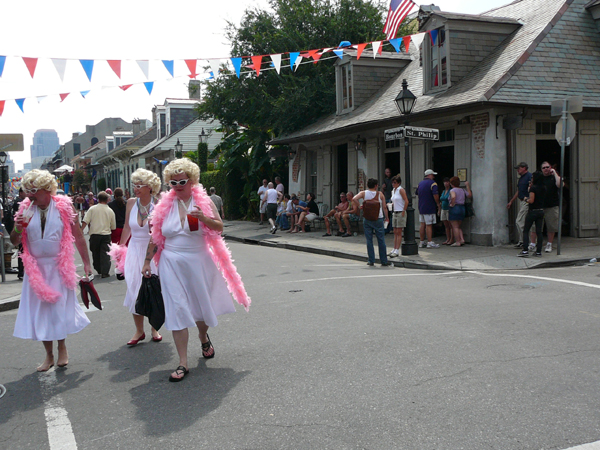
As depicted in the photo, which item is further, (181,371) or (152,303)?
(152,303)

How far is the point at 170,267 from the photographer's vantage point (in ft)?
16.8

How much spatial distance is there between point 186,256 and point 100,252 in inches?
283

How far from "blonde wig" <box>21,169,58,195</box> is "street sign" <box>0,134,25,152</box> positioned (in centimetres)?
777

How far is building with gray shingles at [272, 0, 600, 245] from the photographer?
45.3 feet

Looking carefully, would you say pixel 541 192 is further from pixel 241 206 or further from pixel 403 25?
pixel 241 206

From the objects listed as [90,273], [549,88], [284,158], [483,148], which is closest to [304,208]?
[284,158]

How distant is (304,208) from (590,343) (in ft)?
50.8

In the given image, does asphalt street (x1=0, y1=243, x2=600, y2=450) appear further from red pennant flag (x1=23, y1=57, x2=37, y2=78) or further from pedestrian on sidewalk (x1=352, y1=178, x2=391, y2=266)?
red pennant flag (x1=23, y1=57, x2=37, y2=78)

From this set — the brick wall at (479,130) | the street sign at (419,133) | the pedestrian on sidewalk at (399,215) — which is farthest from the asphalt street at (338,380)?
the brick wall at (479,130)

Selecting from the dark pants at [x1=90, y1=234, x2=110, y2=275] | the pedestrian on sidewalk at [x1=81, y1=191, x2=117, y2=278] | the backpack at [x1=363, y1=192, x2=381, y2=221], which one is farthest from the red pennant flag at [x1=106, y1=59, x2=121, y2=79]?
the backpack at [x1=363, y1=192, x2=381, y2=221]

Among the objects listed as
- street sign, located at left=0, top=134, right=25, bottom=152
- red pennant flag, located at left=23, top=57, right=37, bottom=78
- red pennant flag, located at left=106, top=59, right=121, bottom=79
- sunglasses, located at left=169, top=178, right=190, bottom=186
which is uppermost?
red pennant flag, located at left=106, top=59, right=121, bottom=79

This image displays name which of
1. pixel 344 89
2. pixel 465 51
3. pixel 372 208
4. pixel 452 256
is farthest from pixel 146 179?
pixel 344 89

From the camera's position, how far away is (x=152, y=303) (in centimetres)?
518

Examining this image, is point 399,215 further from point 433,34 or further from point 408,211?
point 433,34
